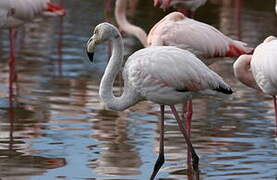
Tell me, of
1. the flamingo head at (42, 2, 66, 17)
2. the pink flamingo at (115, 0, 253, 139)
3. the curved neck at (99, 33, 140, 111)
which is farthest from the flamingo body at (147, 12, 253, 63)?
the flamingo head at (42, 2, 66, 17)

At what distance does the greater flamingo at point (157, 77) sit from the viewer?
677 centimetres

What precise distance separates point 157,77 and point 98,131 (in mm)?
2019

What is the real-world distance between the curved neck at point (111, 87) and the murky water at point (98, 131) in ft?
1.95

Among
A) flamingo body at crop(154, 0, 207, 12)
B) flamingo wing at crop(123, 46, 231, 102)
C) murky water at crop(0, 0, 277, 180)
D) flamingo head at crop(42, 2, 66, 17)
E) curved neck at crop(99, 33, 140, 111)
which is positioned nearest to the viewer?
flamingo wing at crop(123, 46, 231, 102)

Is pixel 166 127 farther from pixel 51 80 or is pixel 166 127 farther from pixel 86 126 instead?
pixel 51 80

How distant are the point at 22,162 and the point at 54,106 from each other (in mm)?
2338

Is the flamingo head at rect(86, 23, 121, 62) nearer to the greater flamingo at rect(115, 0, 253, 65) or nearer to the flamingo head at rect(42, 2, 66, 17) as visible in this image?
the greater flamingo at rect(115, 0, 253, 65)

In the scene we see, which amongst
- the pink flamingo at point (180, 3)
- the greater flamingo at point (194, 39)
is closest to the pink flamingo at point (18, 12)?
the pink flamingo at point (180, 3)

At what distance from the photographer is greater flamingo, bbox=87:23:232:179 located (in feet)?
22.2

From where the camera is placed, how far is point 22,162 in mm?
7430

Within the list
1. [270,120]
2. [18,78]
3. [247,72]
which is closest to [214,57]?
[247,72]

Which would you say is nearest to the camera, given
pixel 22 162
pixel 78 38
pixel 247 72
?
pixel 22 162

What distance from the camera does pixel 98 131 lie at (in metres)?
8.62

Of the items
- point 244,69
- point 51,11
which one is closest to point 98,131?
point 244,69
